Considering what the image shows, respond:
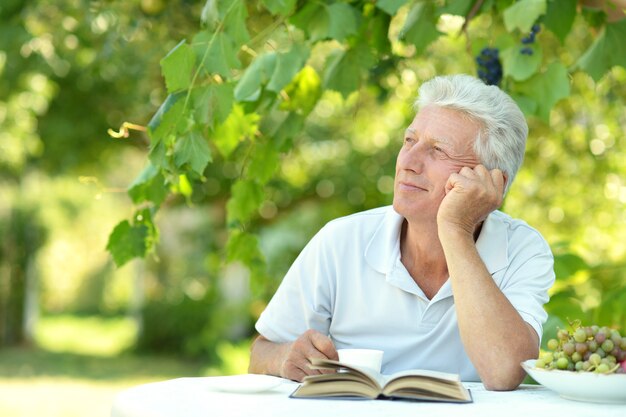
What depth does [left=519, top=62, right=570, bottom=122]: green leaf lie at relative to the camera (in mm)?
3232

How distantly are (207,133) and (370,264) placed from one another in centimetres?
86

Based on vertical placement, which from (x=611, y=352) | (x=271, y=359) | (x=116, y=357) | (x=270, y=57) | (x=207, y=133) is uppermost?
(x=270, y=57)

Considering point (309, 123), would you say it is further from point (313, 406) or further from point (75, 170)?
point (313, 406)

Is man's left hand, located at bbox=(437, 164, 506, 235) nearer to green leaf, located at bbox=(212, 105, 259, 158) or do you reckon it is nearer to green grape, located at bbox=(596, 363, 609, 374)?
green grape, located at bbox=(596, 363, 609, 374)

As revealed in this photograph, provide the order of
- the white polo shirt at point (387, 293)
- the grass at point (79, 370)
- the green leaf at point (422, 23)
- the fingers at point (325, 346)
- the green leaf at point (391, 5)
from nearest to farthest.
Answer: the fingers at point (325, 346) → the white polo shirt at point (387, 293) → the green leaf at point (391, 5) → the green leaf at point (422, 23) → the grass at point (79, 370)

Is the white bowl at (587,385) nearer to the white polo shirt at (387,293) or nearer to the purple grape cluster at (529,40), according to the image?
the white polo shirt at (387,293)

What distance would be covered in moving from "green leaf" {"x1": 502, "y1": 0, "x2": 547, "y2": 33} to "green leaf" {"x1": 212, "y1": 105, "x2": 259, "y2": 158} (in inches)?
42.6

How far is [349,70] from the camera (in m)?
3.41

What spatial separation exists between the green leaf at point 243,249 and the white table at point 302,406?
4.93 feet

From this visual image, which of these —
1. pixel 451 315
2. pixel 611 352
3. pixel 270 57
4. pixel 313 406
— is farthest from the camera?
pixel 270 57

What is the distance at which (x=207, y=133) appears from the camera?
3.24 meters

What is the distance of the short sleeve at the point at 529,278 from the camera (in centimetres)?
245

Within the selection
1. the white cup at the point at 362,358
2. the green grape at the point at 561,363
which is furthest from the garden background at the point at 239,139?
the green grape at the point at 561,363

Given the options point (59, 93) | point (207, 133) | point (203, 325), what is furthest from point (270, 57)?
point (203, 325)
